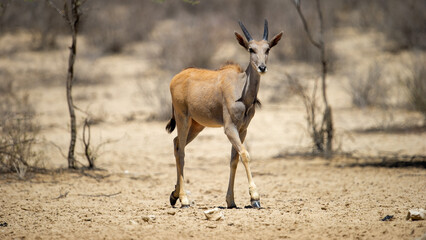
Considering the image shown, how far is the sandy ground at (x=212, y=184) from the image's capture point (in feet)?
20.3

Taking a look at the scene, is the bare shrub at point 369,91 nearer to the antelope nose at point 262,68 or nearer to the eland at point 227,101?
the eland at point 227,101

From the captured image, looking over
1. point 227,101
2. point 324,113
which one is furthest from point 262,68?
point 324,113

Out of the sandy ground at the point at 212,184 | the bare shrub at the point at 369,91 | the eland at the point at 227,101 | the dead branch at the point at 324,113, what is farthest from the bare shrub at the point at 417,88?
the eland at the point at 227,101

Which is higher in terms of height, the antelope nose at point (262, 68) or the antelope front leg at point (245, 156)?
the antelope nose at point (262, 68)

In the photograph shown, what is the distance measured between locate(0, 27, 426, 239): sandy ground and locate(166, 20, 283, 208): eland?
2.06 ft

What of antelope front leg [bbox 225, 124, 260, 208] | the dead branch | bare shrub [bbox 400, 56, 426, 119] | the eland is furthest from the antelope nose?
bare shrub [bbox 400, 56, 426, 119]

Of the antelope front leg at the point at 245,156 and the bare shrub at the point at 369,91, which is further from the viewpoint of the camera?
the bare shrub at the point at 369,91

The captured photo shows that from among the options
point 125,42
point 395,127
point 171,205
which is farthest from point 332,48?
point 171,205

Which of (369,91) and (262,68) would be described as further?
(369,91)

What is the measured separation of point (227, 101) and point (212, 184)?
273 cm

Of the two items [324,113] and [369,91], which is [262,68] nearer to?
[324,113]

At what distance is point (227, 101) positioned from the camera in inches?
286

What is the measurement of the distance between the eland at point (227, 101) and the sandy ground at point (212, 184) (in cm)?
63

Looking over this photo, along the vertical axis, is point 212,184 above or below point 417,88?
below
